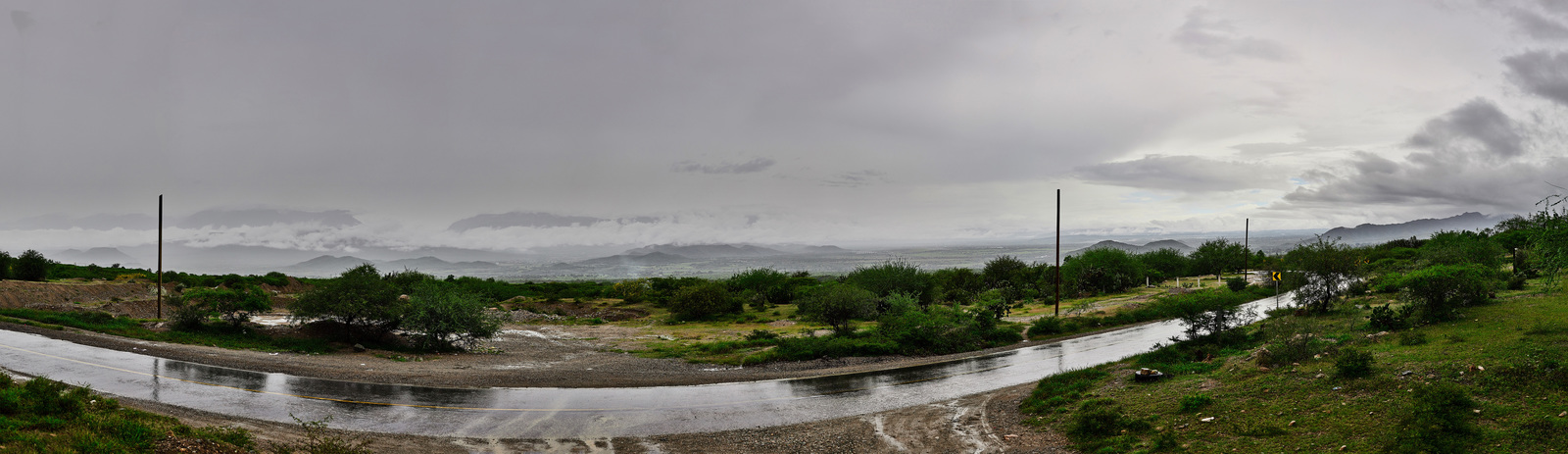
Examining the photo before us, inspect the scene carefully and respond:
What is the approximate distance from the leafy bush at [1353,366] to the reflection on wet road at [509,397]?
7.91 m

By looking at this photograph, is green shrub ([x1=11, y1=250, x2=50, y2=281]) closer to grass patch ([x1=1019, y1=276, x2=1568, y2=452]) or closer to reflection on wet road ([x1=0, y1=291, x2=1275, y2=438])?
reflection on wet road ([x1=0, y1=291, x2=1275, y2=438])

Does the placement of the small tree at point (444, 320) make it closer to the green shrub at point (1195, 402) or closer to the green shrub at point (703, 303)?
the green shrub at point (703, 303)

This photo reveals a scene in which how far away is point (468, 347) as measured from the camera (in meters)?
29.2

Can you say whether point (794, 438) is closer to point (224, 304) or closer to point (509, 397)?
point (509, 397)

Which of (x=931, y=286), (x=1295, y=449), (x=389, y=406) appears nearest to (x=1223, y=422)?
(x=1295, y=449)

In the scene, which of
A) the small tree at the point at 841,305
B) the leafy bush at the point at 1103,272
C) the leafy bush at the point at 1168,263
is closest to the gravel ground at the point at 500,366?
the small tree at the point at 841,305

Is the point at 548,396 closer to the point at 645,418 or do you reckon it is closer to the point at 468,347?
the point at 645,418

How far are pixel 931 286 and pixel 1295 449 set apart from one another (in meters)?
38.4

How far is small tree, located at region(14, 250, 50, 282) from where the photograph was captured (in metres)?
46.2

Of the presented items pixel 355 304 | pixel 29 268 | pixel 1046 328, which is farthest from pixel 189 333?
pixel 1046 328

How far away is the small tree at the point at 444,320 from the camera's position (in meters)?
27.6

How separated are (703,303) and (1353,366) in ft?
140

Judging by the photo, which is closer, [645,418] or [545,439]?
[545,439]

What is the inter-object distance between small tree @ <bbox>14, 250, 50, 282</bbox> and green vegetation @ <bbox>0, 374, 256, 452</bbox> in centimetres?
5287
